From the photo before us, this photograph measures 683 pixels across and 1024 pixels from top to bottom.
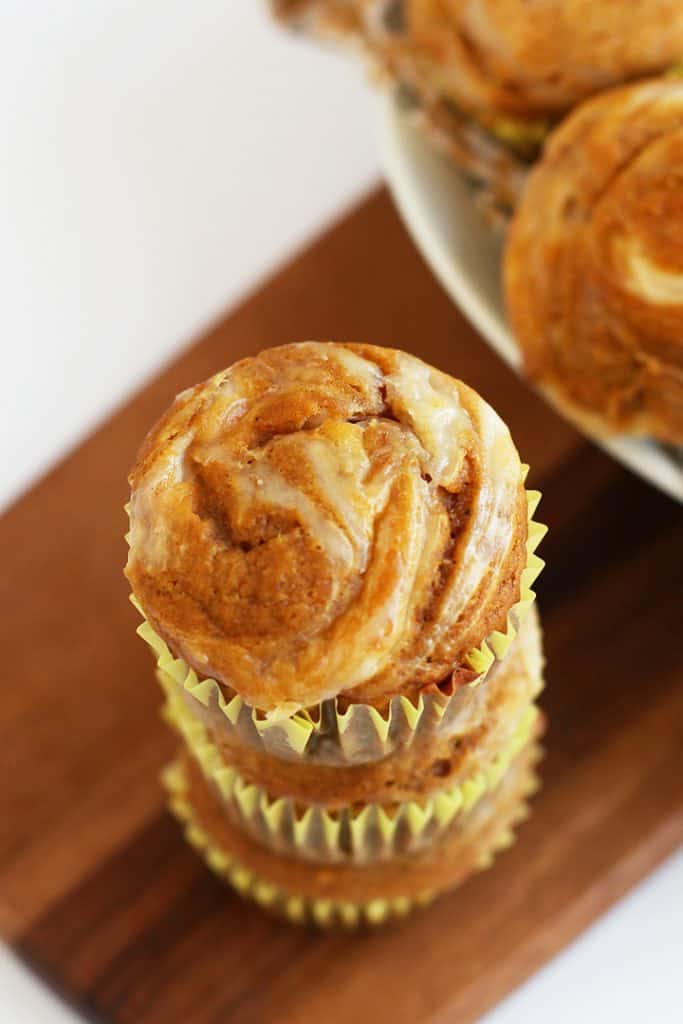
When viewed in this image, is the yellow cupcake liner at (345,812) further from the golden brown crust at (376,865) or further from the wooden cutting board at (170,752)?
the wooden cutting board at (170,752)

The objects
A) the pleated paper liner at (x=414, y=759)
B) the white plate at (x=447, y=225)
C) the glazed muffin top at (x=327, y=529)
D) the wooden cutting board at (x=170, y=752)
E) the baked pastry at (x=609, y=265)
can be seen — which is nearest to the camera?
the glazed muffin top at (x=327, y=529)

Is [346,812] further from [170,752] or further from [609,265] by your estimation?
[609,265]

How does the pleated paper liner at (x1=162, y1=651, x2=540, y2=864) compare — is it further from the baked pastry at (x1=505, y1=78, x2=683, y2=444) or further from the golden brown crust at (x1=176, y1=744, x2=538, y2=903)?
the baked pastry at (x1=505, y1=78, x2=683, y2=444)

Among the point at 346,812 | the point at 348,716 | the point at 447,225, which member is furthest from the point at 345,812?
the point at 447,225

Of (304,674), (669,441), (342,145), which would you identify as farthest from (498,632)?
(342,145)

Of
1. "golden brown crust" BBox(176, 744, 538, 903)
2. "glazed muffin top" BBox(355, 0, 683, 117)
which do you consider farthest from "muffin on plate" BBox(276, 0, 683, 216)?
"golden brown crust" BBox(176, 744, 538, 903)

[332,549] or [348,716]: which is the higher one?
[332,549]

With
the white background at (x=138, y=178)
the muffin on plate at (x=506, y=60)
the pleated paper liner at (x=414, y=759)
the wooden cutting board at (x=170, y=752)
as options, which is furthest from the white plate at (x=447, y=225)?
the pleated paper liner at (x=414, y=759)
